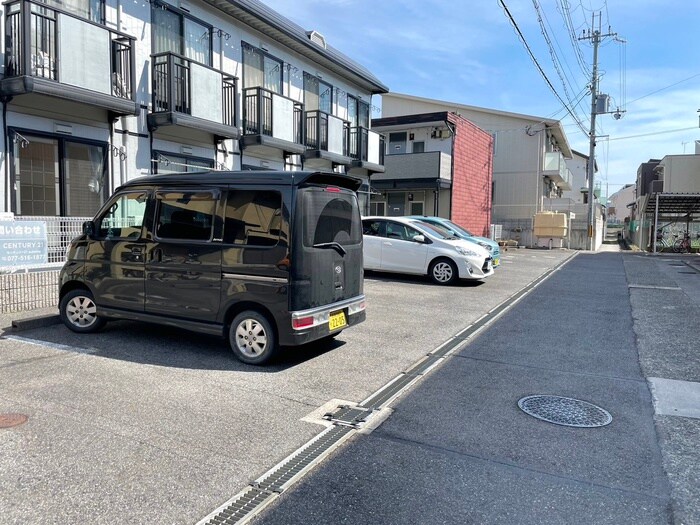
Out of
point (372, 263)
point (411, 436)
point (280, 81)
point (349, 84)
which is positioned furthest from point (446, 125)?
point (411, 436)

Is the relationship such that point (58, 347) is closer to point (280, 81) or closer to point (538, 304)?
point (538, 304)

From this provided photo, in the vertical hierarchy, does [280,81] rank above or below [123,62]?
above

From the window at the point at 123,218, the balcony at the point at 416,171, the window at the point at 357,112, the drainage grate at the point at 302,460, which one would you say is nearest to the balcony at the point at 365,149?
the window at the point at 357,112

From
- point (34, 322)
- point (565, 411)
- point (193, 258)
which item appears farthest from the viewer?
point (34, 322)

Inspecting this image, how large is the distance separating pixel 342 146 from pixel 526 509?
1455 cm

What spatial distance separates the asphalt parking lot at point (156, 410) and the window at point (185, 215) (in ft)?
4.50

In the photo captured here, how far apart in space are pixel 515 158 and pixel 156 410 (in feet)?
105

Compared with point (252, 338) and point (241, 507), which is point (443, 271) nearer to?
point (252, 338)

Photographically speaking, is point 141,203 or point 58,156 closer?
point 141,203

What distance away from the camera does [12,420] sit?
399 centimetres

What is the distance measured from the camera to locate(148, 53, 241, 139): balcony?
1022 centimetres

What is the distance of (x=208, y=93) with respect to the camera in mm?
11031

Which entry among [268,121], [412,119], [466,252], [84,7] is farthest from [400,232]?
[412,119]

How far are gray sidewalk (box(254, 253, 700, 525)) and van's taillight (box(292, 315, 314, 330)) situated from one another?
50.0 inches
